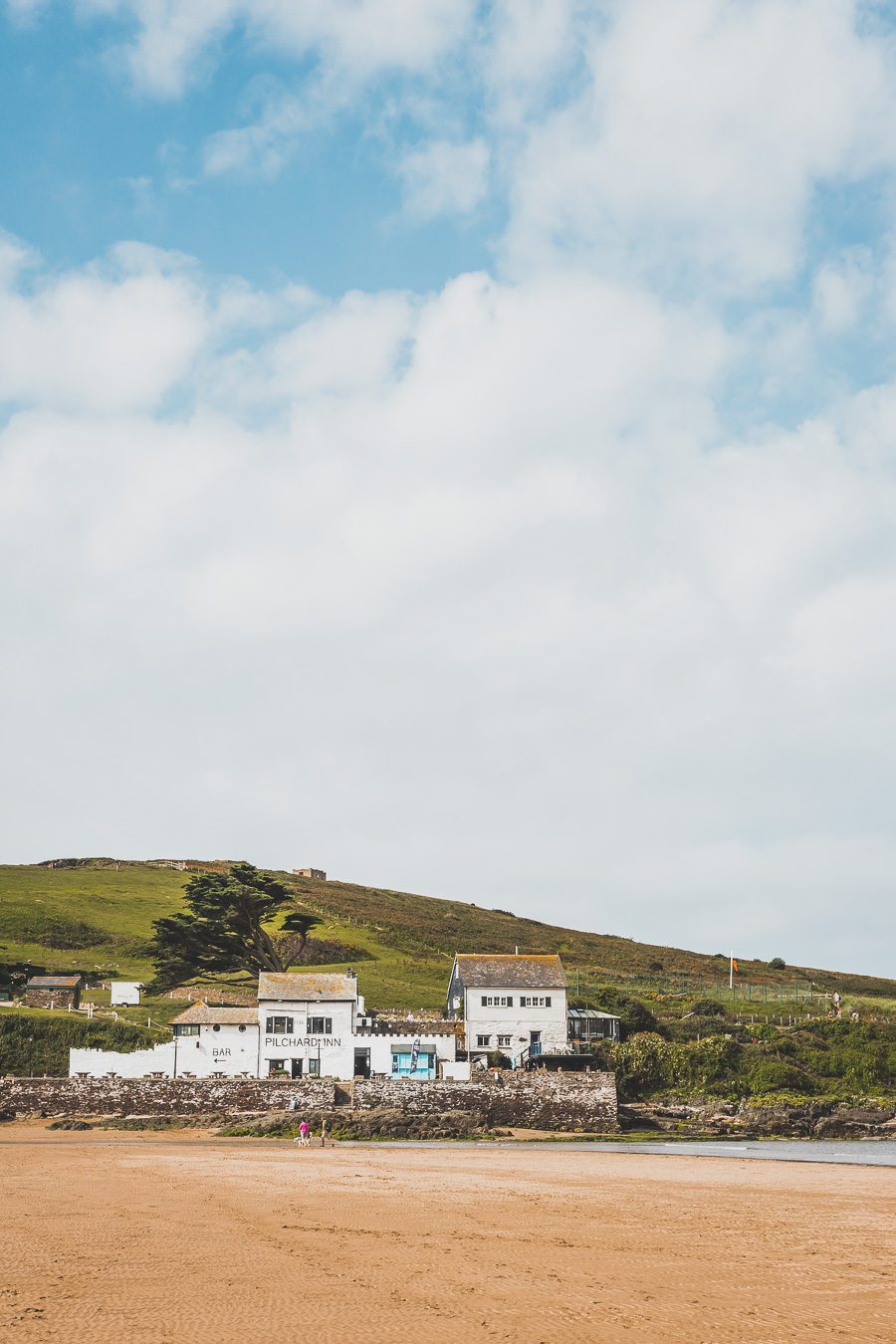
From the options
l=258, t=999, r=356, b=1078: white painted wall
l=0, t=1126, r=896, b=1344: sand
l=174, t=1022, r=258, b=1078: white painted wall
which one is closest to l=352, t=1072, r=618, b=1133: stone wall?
Result: l=258, t=999, r=356, b=1078: white painted wall

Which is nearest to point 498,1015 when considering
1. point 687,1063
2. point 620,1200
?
point 687,1063

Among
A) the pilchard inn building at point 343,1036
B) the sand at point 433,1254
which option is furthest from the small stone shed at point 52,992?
the sand at point 433,1254

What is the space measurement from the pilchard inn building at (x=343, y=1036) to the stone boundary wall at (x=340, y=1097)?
4.39 ft

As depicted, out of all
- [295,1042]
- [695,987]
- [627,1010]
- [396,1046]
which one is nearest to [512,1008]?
[396,1046]

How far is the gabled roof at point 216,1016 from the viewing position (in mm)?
58000

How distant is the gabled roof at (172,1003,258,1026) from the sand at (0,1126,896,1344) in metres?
22.5

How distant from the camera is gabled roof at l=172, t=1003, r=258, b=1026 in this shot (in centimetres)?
5800

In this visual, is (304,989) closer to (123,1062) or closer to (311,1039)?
(311,1039)

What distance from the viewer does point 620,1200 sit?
27859 mm

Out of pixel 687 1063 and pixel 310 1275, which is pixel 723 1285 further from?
pixel 687 1063

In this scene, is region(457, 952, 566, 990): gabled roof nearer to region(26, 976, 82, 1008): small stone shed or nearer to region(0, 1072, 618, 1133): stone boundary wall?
region(0, 1072, 618, 1133): stone boundary wall

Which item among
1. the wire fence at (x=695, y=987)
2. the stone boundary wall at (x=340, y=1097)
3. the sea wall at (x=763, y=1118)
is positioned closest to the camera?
the stone boundary wall at (x=340, y=1097)

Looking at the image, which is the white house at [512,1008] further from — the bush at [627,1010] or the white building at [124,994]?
the white building at [124,994]

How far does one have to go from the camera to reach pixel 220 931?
70.2 meters
